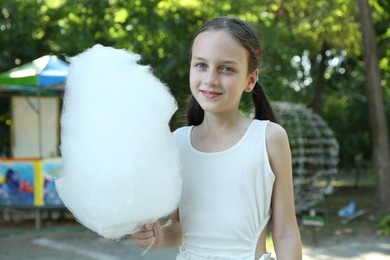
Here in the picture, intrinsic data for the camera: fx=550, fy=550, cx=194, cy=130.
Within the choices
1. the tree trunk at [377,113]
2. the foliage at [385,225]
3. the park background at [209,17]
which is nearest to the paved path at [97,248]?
the foliage at [385,225]

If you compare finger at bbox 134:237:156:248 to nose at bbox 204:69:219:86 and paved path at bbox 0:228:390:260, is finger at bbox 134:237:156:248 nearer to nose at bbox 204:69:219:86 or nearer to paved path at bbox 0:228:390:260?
nose at bbox 204:69:219:86

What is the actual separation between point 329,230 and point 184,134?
7236 mm

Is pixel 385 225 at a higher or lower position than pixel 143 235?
lower

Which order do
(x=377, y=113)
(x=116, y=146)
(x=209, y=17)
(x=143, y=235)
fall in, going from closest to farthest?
(x=116, y=146) → (x=143, y=235) → (x=377, y=113) → (x=209, y=17)

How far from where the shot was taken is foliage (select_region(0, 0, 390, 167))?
9.29m

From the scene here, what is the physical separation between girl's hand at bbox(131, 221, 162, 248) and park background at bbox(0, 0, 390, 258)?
255 inches

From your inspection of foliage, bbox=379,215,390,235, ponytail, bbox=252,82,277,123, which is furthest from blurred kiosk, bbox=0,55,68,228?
ponytail, bbox=252,82,277,123

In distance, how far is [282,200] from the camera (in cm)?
165

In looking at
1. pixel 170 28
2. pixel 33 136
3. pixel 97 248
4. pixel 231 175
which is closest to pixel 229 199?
pixel 231 175

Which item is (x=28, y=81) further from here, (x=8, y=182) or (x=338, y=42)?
(x=338, y=42)

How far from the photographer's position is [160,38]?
9367 millimetres

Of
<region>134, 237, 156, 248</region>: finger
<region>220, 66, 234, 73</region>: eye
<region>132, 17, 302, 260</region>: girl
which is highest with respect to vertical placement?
<region>220, 66, 234, 73</region>: eye

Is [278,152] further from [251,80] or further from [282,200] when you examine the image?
[251,80]

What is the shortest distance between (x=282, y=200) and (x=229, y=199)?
159mm
